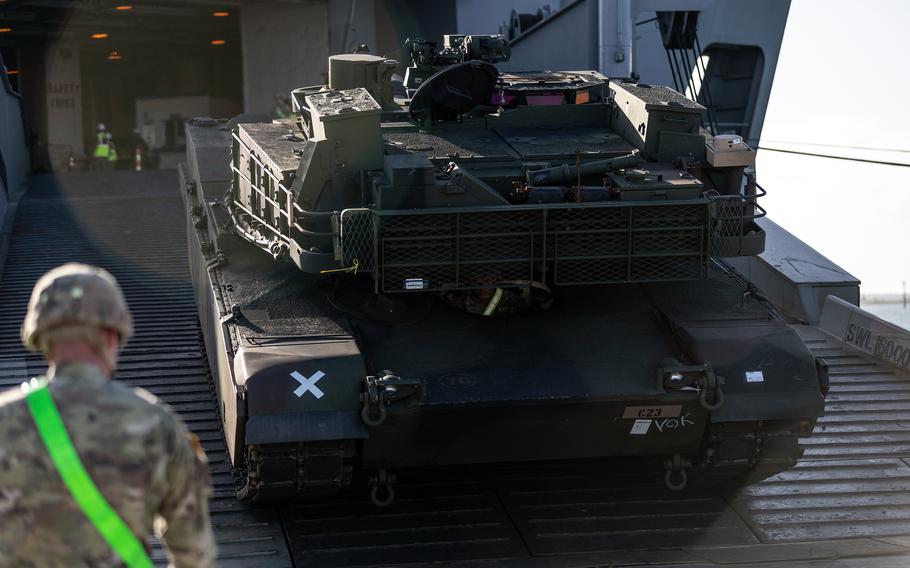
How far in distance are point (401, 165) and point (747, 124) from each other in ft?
57.6

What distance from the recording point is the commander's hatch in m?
9.38

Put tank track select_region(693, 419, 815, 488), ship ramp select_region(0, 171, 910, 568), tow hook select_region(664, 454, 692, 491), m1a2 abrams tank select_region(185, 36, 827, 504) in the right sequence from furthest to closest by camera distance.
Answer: tow hook select_region(664, 454, 692, 491) < tank track select_region(693, 419, 815, 488) < ship ramp select_region(0, 171, 910, 568) < m1a2 abrams tank select_region(185, 36, 827, 504)

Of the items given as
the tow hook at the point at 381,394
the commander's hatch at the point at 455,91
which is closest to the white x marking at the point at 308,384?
the tow hook at the point at 381,394

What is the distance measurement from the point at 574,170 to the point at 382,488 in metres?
2.34

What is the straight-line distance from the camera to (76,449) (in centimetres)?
345

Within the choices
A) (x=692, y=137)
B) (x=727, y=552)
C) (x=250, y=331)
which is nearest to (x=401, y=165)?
(x=250, y=331)

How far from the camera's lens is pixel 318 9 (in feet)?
82.3

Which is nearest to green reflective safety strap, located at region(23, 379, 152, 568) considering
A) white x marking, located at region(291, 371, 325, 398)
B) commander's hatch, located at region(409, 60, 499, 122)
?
white x marking, located at region(291, 371, 325, 398)

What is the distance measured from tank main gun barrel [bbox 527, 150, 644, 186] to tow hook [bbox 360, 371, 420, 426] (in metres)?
1.73

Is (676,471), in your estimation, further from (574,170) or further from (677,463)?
(574,170)

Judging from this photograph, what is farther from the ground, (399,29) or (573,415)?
(399,29)

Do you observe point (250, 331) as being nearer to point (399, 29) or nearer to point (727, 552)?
point (727, 552)

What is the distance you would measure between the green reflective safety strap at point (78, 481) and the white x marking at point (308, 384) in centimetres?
396

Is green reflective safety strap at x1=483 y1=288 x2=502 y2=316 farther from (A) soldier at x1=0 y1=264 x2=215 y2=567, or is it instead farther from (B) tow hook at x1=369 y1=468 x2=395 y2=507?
(A) soldier at x1=0 y1=264 x2=215 y2=567
